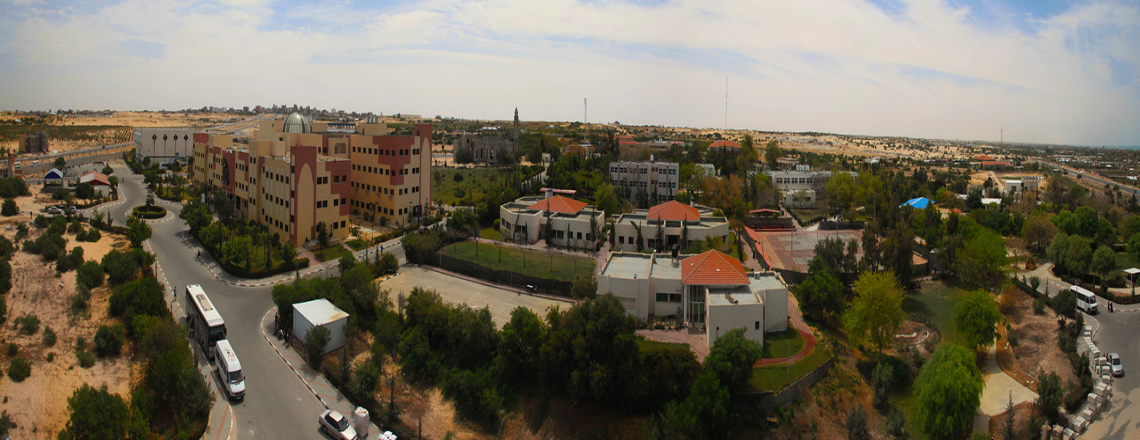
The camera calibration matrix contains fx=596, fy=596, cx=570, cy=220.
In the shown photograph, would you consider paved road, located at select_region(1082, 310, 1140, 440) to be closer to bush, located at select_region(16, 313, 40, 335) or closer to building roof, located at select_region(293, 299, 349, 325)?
building roof, located at select_region(293, 299, 349, 325)

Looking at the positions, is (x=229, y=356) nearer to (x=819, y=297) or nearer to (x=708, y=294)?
(x=708, y=294)

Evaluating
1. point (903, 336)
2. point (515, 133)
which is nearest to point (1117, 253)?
point (903, 336)

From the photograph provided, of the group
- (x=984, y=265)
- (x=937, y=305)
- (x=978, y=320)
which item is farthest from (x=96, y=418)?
(x=984, y=265)

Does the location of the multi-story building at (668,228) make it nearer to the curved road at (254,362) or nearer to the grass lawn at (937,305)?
the grass lawn at (937,305)

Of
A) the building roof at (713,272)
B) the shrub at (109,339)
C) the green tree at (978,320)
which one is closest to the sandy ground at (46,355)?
the shrub at (109,339)

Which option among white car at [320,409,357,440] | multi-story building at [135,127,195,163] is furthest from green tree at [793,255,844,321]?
multi-story building at [135,127,195,163]

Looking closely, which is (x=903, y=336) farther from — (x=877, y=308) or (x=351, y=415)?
(x=351, y=415)

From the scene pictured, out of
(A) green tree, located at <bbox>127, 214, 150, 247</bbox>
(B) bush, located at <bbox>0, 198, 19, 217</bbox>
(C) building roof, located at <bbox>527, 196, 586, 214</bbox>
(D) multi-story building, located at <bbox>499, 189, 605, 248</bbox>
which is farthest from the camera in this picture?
(C) building roof, located at <bbox>527, 196, 586, 214</bbox>
